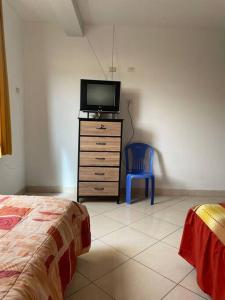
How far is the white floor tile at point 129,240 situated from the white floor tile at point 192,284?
49cm

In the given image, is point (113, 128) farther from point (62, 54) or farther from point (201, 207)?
point (201, 207)

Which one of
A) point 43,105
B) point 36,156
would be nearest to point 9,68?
point 43,105

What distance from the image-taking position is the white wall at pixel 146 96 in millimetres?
3578

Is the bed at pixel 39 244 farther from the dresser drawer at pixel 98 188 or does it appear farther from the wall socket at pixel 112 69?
the wall socket at pixel 112 69

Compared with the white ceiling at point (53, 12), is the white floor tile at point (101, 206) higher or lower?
lower

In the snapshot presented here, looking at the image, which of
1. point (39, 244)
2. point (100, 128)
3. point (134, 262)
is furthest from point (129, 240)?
point (100, 128)

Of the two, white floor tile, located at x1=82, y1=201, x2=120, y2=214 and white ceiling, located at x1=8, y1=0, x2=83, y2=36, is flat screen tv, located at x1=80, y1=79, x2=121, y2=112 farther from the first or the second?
white floor tile, located at x1=82, y1=201, x2=120, y2=214

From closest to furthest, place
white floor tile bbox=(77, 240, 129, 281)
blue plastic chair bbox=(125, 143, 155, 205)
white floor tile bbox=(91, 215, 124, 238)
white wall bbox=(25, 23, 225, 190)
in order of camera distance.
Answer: white floor tile bbox=(77, 240, 129, 281), white floor tile bbox=(91, 215, 124, 238), white wall bbox=(25, 23, 225, 190), blue plastic chair bbox=(125, 143, 155, 205)

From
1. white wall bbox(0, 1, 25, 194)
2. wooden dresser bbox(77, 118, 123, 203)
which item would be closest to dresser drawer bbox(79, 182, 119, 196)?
wooden dresser bbox(77, 118, 123, 203)

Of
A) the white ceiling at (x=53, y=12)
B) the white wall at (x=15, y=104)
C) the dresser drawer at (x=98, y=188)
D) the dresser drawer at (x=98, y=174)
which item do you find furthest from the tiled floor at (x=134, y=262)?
the white ceiling at (x=53, y=12)

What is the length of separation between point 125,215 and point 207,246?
1.54 m

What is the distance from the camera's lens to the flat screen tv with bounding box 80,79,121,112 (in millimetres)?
3396

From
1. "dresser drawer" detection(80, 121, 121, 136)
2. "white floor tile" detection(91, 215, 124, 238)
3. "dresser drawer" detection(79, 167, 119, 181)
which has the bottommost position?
"white floor tile" detection(91, 215, 124, 238)

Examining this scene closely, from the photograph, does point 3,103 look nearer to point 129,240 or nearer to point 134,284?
point 129,240
